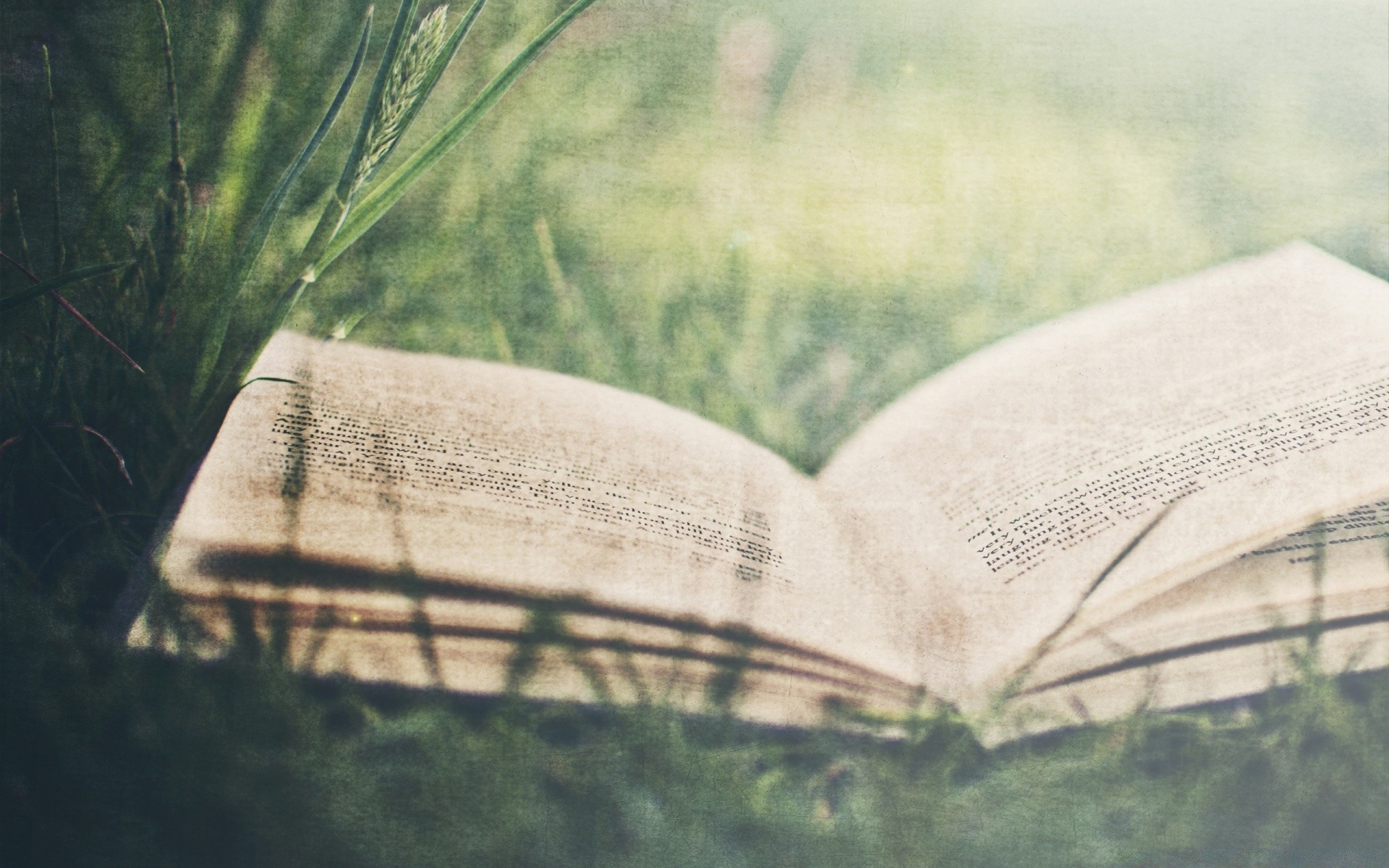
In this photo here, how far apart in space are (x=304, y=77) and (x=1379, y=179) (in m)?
0.99

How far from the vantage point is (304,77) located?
26.6 inches

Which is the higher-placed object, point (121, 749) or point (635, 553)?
point (635, 553)

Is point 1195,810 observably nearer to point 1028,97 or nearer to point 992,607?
point 992,607

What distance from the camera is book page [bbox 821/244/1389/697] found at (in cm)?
62

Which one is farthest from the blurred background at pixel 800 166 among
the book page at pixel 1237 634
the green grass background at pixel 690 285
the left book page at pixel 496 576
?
the book page at pixel 1237 634

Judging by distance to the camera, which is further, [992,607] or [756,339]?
[756,339]

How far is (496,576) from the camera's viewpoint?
2.08 ft

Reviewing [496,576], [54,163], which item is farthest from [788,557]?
[54,163]

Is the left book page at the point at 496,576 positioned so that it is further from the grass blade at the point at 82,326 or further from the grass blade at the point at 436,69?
the grass blade at the point at 436,69

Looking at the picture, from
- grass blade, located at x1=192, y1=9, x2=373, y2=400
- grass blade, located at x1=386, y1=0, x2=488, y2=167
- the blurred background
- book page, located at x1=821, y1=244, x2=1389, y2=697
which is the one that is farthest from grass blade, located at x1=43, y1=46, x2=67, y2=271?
book page, located at x1=821, y1=244, x2=1389, y2=697

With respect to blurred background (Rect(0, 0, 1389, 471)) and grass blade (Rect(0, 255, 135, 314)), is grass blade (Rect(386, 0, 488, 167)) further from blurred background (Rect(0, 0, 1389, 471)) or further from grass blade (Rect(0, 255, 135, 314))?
grass blade (Rect(0, 255, 135, 314))

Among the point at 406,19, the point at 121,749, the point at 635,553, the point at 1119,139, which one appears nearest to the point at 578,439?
the point at 635,553

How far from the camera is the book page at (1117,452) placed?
62cm

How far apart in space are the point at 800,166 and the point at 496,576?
0.46 m
